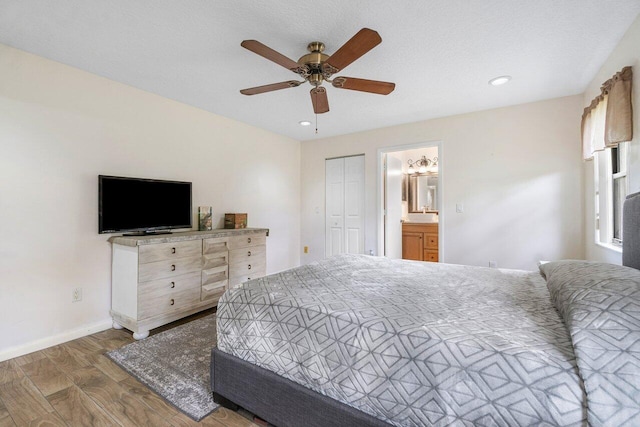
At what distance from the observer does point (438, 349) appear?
989 millimetres

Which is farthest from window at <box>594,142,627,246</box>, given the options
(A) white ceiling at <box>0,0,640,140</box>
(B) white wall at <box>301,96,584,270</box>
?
(A) white ceiling at <box>0,0,640,140</box>

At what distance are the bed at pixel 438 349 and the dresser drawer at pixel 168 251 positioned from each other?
1302 mm

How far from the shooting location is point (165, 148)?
3.15 metres

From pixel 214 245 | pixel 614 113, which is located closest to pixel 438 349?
pixel 614 113

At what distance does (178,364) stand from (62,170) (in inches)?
76.6

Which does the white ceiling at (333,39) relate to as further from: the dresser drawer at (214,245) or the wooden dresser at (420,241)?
the wooden dresser at (420,241)

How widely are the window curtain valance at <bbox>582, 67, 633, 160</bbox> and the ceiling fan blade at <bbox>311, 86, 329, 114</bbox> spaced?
6.97ft

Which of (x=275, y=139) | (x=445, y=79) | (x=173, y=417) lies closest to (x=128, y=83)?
(x=275, y=139)

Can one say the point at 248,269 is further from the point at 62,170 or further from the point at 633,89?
the point at 633,89

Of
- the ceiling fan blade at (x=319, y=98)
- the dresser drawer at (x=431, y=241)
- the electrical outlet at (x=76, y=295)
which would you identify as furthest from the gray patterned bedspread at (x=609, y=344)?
the dresser drawer at (x=431, y=241)

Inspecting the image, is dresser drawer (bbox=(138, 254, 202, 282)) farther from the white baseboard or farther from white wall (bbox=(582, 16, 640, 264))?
white wall (bbox=(582, 16, 640, 264))

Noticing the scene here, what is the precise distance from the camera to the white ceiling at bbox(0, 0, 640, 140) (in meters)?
1.78

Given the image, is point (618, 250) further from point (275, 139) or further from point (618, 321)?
point (275, 139)

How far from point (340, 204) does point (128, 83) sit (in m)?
3.25
